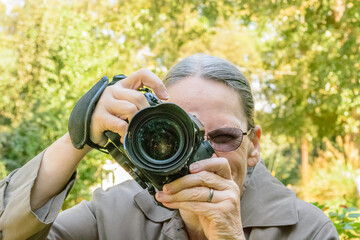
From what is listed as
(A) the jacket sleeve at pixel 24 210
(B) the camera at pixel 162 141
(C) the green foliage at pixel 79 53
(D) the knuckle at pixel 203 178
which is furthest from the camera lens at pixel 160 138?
(C) the green foliage at pixel 79 53

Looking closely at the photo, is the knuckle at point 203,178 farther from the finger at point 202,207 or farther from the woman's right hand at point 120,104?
the woman's right hand at point 120,104

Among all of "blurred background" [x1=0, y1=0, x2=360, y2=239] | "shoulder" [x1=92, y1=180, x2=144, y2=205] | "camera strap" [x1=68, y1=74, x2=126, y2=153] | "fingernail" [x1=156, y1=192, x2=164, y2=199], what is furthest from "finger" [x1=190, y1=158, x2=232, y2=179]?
"blurred background" [x1=0, y1=0, x2=360, y2=239]

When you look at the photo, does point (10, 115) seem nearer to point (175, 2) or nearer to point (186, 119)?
point (175, 2)

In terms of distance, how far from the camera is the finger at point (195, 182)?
1.19 m

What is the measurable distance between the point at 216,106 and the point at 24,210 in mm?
656

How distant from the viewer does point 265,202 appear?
1522 millimetres

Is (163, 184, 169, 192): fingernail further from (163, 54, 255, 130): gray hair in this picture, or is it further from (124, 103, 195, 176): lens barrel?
(163, 54, 255, 130): gray hair

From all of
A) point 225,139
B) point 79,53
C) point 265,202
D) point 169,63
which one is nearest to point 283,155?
point 169,63

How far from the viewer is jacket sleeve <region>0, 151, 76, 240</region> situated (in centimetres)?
126

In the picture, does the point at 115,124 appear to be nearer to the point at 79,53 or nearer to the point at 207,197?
the point at 207,197

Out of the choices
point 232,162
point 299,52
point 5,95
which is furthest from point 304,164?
point 232,162

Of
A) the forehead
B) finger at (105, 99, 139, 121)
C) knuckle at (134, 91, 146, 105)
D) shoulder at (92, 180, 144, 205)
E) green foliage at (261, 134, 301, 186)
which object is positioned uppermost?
knuckle at (134, 91, 146, 105)

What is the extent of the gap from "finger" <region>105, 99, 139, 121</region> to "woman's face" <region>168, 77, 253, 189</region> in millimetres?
233

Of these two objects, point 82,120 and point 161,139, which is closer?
point 161,139
